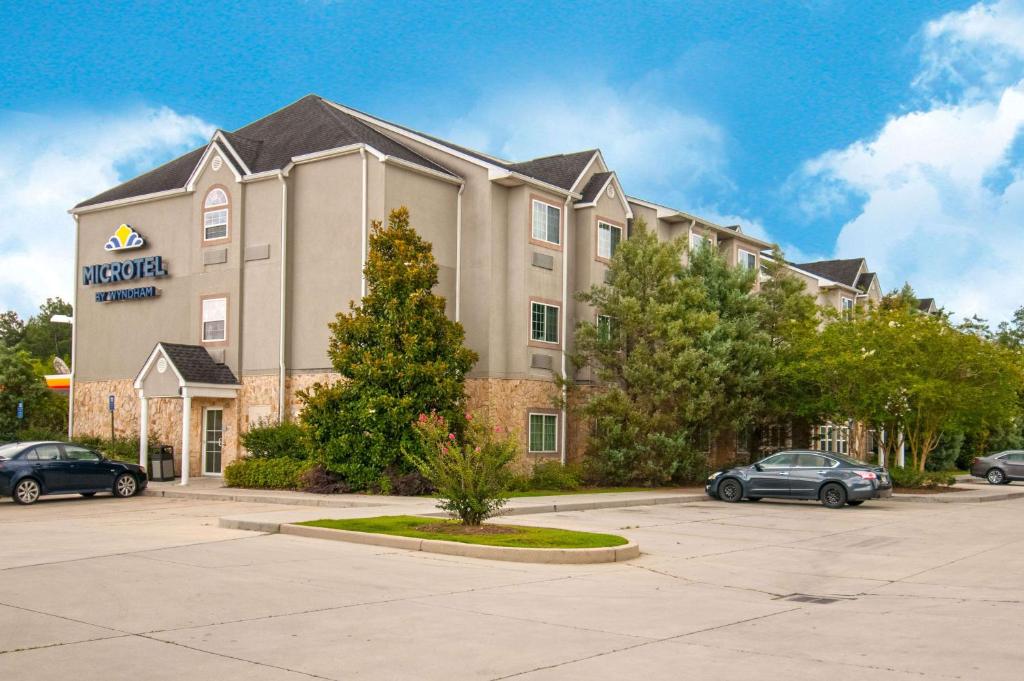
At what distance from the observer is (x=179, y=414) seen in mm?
32469

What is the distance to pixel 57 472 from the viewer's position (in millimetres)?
24516

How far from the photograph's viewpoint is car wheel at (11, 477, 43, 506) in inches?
943

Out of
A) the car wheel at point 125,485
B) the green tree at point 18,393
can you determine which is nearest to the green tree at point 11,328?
the green tree at point 18,393

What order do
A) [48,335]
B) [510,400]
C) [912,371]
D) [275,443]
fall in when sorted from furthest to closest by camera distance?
1. [48,335]
2. [912,371]
3. [510,400]
4. [275,443]

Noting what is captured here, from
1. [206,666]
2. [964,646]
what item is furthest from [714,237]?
[206,666]

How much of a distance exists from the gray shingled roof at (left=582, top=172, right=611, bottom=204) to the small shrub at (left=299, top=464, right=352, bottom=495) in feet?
43.9

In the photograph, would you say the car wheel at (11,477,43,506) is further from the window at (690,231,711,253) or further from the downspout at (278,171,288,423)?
the window at (690,231,711,253)

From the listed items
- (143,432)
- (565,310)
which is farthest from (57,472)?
(565,310)

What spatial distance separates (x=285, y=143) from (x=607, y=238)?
11261 mm

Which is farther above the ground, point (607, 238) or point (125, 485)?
point (607, 238)

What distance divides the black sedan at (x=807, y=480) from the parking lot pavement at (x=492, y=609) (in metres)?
7.60

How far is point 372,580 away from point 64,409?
35.6 m

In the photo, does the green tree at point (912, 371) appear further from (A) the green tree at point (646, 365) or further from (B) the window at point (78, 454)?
(B) the window at point (78, 454)

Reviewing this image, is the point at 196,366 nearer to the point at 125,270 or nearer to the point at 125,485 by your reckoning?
the point at 125,485
